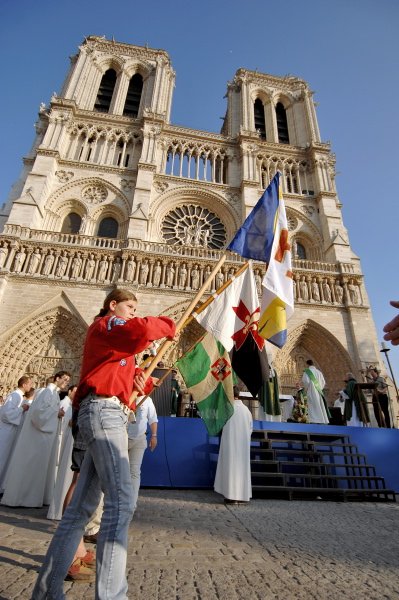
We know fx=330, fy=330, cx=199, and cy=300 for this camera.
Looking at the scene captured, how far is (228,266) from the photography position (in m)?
14.3

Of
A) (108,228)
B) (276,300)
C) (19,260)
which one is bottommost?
(276,300)

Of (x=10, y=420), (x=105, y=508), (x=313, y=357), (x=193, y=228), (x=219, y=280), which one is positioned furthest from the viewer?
(x=193, y=228)

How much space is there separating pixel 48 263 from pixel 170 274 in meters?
4.81

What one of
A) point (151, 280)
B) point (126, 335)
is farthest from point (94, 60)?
point (126, 335)

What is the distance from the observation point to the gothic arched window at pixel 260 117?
22.8m

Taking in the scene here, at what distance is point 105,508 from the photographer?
5.28 ft

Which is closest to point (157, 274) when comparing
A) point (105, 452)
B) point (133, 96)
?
point (105, 452)

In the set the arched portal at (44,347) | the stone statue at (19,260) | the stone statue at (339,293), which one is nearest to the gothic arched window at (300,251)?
the stone statue at (339,293)

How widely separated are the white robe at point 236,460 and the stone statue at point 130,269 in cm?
897

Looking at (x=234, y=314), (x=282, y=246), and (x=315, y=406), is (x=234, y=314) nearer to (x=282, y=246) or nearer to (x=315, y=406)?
(x=282, y=246)

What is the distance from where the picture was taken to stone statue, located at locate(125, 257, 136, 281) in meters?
13.0

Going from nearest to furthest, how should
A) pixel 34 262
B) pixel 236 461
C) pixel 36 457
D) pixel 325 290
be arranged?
pixel 36 457, pixel 236 461, pixel 34 262, pixel 325 290

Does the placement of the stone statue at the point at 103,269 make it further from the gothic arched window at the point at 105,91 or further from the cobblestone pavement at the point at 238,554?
the gothic arched window at the point at 105,91

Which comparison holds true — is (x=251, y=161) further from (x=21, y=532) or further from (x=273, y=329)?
(x=21, y=532)
